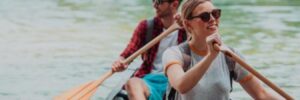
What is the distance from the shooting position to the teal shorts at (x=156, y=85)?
471 centimetres

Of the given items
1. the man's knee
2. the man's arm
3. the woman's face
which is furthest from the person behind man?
the woman's face

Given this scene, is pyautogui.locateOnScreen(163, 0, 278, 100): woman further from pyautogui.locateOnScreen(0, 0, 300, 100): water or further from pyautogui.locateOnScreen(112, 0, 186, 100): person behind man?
pyautogui.locateOnScreen(0, 0, 300, 100): water

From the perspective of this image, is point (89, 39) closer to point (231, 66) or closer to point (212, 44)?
point (231, 66)

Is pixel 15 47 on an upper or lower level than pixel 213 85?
lower

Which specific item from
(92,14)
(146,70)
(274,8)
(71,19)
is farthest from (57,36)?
(146,70)

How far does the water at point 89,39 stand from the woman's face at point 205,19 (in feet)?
14.0

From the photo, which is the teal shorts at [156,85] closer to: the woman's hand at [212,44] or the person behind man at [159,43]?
the person behind man at [159,43]

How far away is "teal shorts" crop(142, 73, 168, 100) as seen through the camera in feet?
15.5

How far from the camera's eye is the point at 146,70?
515 centimetres

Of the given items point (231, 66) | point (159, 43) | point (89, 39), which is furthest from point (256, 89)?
point (89, 39)

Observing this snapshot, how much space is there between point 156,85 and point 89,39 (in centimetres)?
716

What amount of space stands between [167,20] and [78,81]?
11.7 ft

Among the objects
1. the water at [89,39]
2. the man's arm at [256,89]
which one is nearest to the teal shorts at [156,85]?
the man's arm at [256,89]

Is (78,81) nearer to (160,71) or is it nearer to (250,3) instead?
(160,71)
